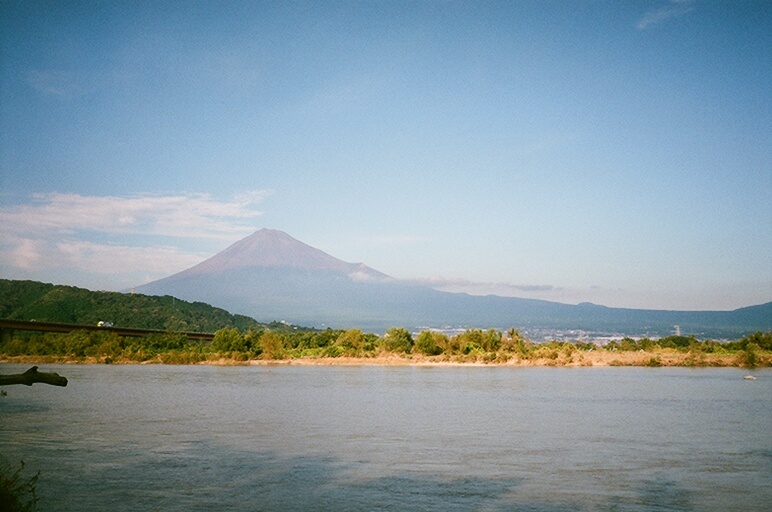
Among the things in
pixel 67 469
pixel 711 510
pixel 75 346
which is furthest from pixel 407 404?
pixel 75 346

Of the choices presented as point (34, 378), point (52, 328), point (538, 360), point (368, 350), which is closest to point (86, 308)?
point (52, 328)

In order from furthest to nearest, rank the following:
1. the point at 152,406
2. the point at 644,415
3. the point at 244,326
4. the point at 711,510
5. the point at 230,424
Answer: the point at 244,326, the point at 152,406, the point at 644,415, the point at 230,424, the point at 711,510

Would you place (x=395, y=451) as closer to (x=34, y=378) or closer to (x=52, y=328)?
(x=34, y=378)

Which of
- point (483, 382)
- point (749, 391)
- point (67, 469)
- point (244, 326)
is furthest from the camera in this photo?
point (244, 326)

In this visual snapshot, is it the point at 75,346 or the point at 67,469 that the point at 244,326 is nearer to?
the point at 75,346

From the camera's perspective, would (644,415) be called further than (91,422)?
Yes

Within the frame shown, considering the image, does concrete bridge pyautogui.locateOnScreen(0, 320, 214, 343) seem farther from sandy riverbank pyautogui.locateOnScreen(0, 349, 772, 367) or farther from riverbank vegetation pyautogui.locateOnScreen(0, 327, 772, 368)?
sandy riverbank pyautogui.locateOnScreen(0, 349, 772, 367)

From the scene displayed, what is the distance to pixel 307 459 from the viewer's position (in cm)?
1545

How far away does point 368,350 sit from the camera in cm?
8094

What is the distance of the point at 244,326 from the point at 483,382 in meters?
99.7

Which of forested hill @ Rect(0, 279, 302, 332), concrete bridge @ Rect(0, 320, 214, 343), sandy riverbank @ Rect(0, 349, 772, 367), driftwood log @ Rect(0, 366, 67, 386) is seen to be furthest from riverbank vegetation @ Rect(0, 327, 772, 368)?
driftwood log @ Rect(0, 366, 67, 386)

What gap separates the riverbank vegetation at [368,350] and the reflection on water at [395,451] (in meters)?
40.5

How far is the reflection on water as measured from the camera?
11.6 meters

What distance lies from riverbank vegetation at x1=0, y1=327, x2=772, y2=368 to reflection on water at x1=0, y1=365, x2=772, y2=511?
40458 mm
